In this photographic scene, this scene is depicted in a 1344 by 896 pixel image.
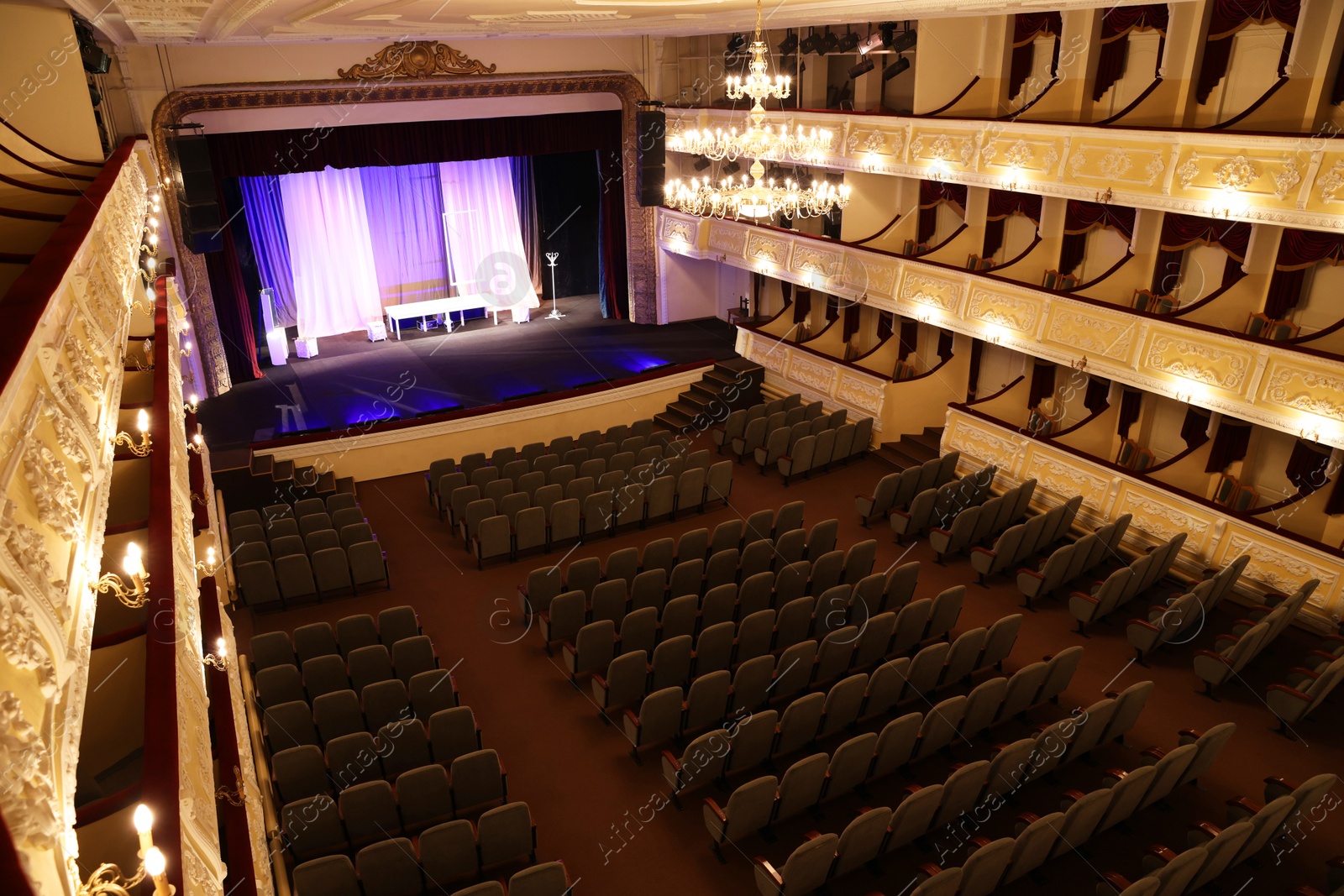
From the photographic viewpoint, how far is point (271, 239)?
15766 mm

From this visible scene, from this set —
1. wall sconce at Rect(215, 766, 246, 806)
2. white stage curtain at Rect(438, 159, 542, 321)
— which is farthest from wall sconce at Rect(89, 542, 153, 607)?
white stage curtain at Rect(438, 159, 542, 321)

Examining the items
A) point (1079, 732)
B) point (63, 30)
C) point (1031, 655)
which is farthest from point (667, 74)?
point (1079, 732)

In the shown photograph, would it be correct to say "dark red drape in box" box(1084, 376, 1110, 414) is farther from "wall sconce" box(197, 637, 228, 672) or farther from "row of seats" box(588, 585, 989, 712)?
"wall sconce" box(197, 637, 228, 672)

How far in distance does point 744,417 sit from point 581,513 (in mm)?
3338

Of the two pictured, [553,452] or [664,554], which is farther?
[553,452]

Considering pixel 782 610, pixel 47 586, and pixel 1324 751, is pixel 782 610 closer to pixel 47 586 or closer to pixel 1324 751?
pixel 1324 751

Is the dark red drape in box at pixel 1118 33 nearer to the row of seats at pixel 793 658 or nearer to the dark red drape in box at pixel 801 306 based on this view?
the dark red drape in box at pixel 801 306

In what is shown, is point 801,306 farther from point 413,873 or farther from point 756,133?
point 413,873

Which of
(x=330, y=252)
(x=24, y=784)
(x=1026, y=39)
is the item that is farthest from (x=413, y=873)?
(x=330, y=252)

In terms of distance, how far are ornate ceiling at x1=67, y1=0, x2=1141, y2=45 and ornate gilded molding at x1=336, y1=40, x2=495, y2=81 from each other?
192 centimetres

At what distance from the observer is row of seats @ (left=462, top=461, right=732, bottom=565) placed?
9.54 metres

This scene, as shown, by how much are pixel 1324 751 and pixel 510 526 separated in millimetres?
7668

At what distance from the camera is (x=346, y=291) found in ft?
55.3

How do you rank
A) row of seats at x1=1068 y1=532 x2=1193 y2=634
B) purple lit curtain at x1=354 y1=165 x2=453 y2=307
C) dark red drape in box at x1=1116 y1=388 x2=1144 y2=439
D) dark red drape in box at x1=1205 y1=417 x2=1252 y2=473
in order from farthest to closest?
purple lit curtain at x1=354 y1=165 x2=453 y2=307, dark red drape in box at x1=1116 y1=388 x2=1144 y2=439, dark red drape in box at x1=1205 y1=417 x2=1252 y2=473, row of seats at x1=1068 y1=532 x2=1193 y2=634
